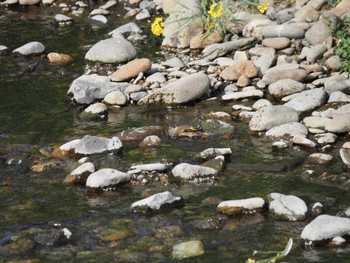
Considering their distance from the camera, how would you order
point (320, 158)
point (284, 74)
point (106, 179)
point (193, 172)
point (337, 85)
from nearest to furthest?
point (106, 179)
point (193, 172)
point (320, 158)
point (337, 85)
point (284, 74)

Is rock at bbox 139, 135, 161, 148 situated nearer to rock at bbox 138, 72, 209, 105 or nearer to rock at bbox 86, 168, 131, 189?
rock at bbox 86, 168, 131, 189

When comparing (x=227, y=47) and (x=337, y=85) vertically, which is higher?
(x=337, y=85)

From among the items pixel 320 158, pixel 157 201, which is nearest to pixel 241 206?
pixel 157 201

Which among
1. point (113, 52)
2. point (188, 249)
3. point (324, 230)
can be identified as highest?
point (324, 230)

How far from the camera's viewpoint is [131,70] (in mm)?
9805

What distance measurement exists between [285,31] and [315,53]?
26.2 inches

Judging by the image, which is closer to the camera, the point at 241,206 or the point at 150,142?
the point at 241,206

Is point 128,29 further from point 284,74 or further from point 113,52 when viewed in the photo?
point 284,74

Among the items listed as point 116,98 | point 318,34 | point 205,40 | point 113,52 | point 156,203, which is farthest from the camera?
point 205,40

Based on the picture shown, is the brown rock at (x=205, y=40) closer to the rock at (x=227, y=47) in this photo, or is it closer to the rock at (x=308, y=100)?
the rock at (x=227, y=47)

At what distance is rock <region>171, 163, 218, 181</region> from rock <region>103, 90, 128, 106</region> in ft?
7.26

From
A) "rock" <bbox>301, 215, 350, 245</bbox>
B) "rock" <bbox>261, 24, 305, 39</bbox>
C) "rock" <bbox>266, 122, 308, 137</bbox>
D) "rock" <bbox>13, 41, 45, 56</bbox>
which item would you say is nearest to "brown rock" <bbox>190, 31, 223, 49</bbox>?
"rock" <bbox>261, 24, 305, 39</bbox>

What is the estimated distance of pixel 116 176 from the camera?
273 inches

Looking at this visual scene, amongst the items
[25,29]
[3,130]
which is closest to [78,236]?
[3,130]
